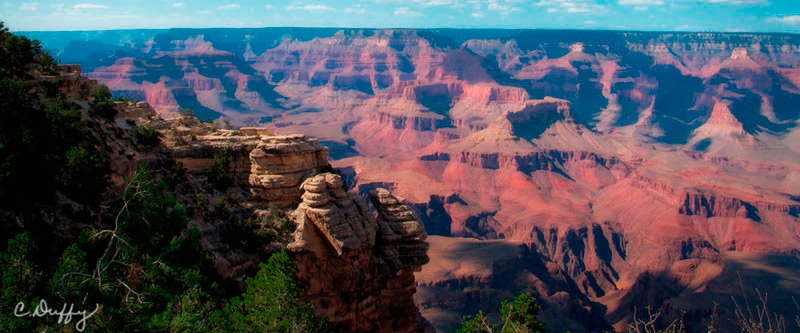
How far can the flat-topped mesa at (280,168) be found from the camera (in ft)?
77.4

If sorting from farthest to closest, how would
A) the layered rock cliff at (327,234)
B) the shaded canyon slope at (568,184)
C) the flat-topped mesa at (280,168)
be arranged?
1. the shaded canyon slope at (568,184)
2. the flat-topped mesa at (280,168)
3. the layered rock cliff at (327,234)

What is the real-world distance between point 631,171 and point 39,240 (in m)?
117

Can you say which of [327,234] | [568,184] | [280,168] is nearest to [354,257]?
[327,234]

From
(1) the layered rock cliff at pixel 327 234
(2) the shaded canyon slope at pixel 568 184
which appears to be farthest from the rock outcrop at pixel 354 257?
(2) the shaded canyon slope at pixel 568 184

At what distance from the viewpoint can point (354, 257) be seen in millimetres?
23078

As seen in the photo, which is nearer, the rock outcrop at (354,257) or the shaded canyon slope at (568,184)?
the rock outcrop at (354,257)

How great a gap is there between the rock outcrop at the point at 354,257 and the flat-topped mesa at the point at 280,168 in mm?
846

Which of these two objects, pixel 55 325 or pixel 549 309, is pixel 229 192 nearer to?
pixel 55 325

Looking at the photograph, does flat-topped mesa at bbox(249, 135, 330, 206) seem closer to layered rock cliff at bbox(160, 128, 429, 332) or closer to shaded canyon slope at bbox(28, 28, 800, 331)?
layered rock cliff at bbox(160, 128, 429, 332)

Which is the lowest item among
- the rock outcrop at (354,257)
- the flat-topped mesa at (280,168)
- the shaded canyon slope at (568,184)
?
the shaded canyon slope at (568,184)

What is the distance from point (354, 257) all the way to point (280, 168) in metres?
5.48

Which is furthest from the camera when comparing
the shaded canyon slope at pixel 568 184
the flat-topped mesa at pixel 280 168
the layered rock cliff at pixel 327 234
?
the shaded canyon slope at pixel 568 184

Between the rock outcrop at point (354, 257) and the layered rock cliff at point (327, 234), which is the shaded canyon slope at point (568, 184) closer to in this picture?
the rock outcrop at point (354, 257)

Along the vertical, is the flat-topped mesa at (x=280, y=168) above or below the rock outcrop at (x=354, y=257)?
above
